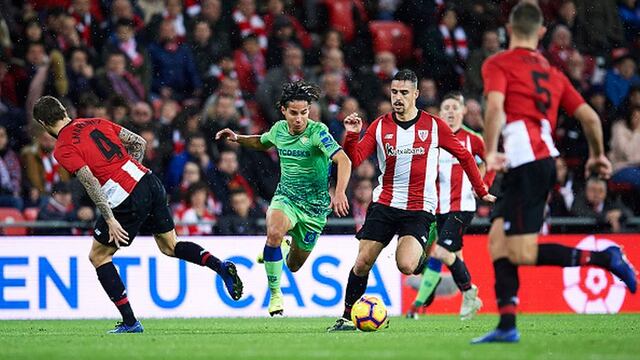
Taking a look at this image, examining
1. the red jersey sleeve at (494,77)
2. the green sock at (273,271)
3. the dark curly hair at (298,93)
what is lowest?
the green sock at (273,271)

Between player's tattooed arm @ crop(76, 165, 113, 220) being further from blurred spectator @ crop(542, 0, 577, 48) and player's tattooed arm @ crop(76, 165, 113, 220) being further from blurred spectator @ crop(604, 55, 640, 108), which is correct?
blurred spectator @ crop(542, 0, 577, 48)

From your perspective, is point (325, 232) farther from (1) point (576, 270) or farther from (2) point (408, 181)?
(2) point (408, 181)

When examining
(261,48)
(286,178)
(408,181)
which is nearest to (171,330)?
(286,178)

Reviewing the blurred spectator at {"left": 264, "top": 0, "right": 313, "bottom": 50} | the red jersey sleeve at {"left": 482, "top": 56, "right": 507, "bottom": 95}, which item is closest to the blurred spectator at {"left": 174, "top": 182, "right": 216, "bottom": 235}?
the blurred spectator at {"left": 264, "top": 0, "right": 313, "bottom": 50}

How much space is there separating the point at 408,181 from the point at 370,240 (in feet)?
2.32

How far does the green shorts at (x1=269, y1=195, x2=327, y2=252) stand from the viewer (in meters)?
11.6

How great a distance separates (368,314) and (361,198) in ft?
17.8

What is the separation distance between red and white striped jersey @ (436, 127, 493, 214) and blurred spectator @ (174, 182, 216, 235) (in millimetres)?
3226

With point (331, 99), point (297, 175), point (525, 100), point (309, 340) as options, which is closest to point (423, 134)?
point (297, 175)

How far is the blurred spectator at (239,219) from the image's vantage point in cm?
1530

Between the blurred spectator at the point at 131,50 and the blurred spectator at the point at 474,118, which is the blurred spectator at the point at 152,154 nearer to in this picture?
the blurred spectator at the point at 131,50

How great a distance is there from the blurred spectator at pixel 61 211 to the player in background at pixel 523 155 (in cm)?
766

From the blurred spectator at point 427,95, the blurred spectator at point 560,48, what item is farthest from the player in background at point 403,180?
the blurred spectator at point 560,48

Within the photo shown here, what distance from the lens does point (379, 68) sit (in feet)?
60.6
